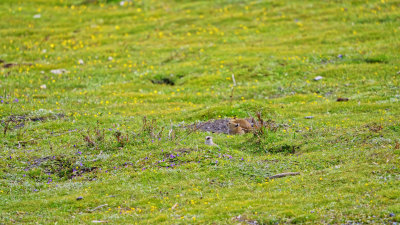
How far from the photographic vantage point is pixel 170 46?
1502 inches

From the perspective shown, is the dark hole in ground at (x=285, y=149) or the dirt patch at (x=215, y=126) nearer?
the dark hole in ground at (x=285, y=149)

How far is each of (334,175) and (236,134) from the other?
6.58 m

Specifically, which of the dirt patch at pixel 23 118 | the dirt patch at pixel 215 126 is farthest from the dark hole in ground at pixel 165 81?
the dirt patch at pixel 215 126

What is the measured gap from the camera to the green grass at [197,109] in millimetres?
13062

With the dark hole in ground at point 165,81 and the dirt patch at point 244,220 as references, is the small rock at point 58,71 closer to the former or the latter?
the dark hole in ground at point 165,81

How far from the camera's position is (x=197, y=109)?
24.9 meters

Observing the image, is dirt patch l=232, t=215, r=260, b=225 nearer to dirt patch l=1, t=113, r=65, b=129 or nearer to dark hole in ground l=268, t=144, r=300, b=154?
dark hole in ground l=268, t=144, r=300, b=154

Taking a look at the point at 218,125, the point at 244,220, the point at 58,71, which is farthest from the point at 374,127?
the point at 58,71

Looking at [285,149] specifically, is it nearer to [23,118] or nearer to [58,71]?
[23,118]

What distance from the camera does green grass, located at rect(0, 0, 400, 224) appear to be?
514 inches

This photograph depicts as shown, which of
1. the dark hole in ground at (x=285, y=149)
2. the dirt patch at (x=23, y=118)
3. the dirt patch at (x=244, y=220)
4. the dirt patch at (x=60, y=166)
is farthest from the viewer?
the dirt patch at (x=23, y=118)

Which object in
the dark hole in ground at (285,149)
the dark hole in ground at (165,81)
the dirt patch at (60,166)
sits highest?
the dirt patch at (60,166)

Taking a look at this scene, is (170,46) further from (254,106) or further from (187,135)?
(187,135)

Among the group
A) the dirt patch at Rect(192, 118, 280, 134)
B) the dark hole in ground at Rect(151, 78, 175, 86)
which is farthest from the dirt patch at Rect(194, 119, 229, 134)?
the dark hole in ground at Rect(151, 78, 175, 86)
